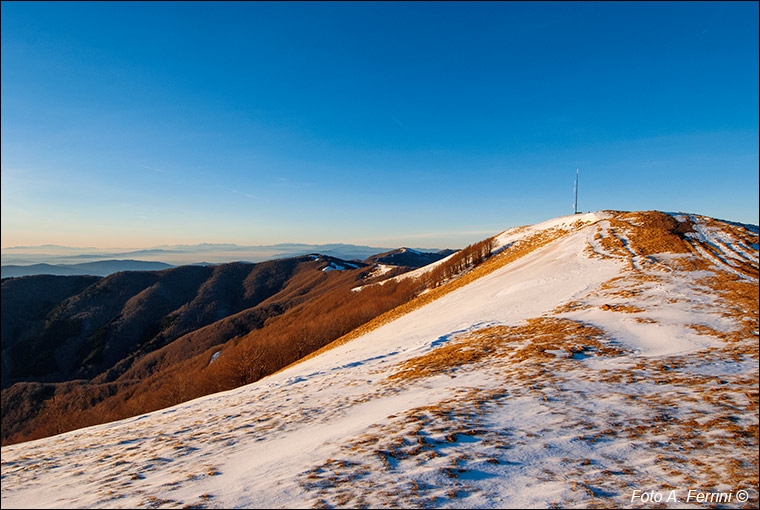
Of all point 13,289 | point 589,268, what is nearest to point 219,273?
point 13,289

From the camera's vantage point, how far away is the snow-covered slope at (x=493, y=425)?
3947mm

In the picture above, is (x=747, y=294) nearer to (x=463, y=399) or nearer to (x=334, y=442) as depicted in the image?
(x=463, y=399)

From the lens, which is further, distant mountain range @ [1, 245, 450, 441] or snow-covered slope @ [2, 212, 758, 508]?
distant mountain range @ [1, 245, 450, 441]

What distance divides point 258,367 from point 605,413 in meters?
27.2

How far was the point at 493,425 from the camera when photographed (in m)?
5.39

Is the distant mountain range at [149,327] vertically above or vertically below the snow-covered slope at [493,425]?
below

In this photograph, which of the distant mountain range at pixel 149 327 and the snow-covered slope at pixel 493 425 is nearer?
the snow-covered slope at pixel 493 425

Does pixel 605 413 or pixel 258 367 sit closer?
pixel 605 413

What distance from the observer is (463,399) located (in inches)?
265

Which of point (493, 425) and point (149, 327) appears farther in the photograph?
point (149, 327)

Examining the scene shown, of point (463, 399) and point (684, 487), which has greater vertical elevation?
point (684, 487)

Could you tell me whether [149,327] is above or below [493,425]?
below

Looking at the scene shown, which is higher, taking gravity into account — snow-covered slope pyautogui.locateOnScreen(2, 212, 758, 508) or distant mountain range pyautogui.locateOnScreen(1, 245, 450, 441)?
snow-covered slope pyautogui.locateOnScreen(2, 212, 758, 508)

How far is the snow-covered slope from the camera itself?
3.95m
